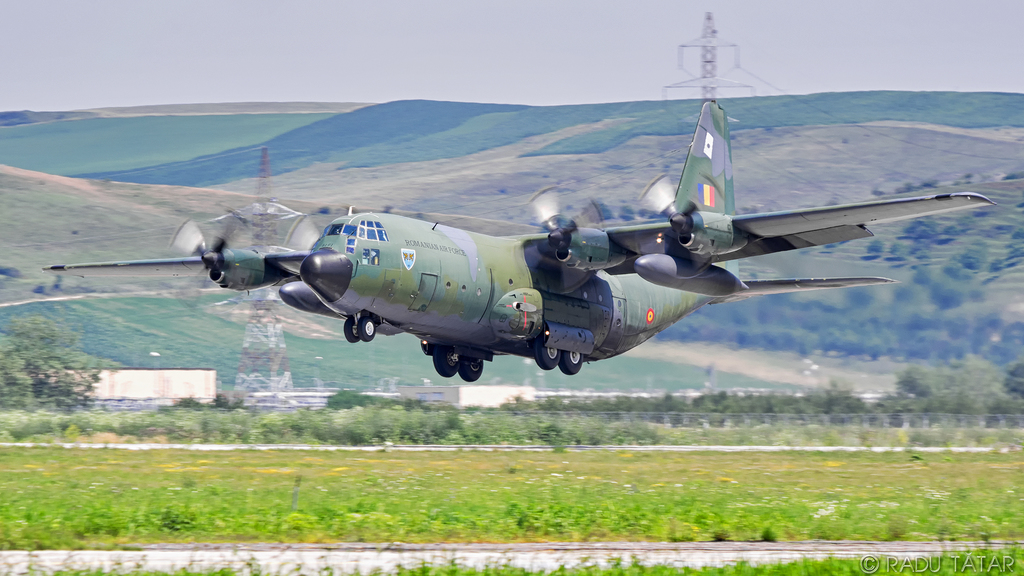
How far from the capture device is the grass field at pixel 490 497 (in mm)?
14570

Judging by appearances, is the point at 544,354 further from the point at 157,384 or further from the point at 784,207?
the point at 784,207

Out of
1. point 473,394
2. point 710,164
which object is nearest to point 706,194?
point 710,164

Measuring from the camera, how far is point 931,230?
10744 centimetres

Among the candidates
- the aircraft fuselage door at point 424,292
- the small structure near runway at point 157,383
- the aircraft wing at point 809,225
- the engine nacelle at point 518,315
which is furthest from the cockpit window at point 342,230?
the small structure near runway at point 157,383

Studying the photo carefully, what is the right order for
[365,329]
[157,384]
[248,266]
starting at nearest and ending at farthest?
[365,329], [248,266], [157,384]

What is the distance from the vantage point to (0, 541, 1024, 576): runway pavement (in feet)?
36.5

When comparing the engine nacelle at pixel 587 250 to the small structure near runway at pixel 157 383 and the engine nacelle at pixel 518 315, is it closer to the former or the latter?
the engine nacelle at pixel 518 315

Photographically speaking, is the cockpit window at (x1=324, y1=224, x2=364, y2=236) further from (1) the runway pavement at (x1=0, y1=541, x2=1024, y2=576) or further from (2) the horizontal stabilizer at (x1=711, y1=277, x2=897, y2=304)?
(2) the horizontal stabilizer at (x1=711, y1=277, x2=897, y2=304)

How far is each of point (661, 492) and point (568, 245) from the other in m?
9.23

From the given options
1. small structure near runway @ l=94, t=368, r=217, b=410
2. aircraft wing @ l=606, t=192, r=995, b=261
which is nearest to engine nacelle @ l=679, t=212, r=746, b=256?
aircraft wing @ l=606, t=192, r=995, b=261

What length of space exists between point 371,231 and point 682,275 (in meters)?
8.04

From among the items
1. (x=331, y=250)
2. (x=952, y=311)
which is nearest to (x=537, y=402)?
(x=331, y=250)

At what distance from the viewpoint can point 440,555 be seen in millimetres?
12141

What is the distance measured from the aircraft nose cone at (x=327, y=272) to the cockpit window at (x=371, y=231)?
0.91 metres
